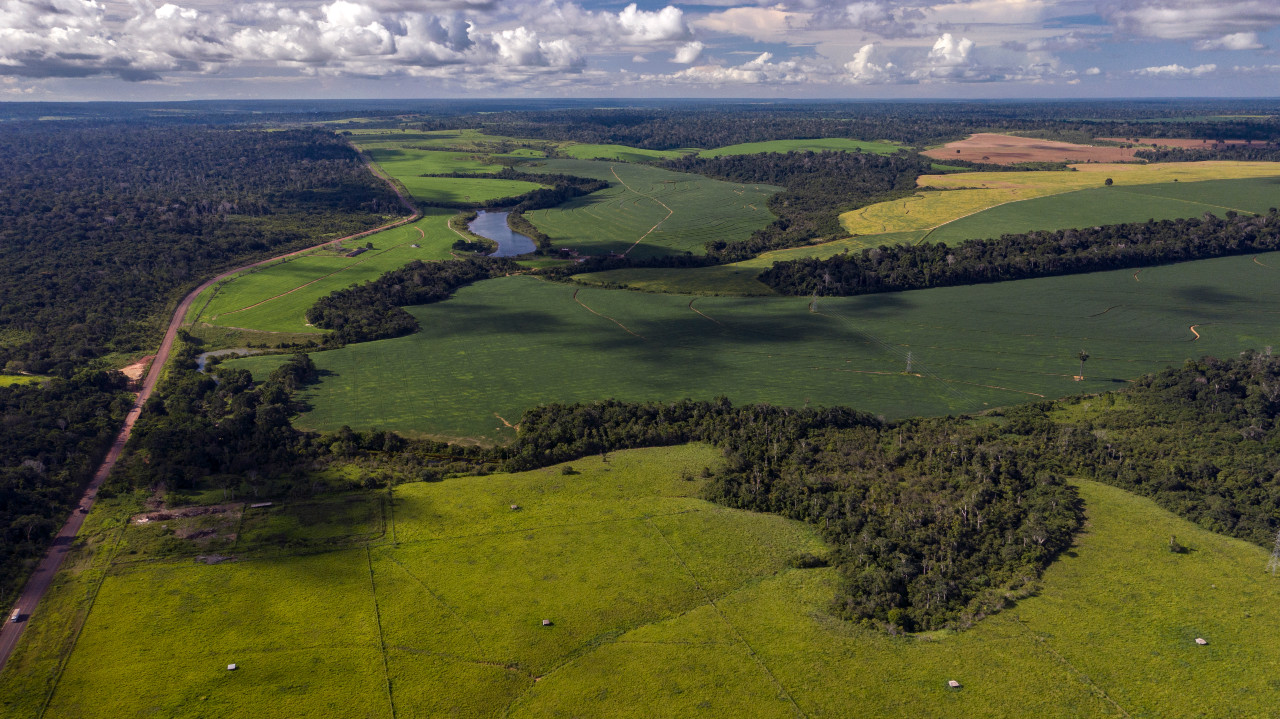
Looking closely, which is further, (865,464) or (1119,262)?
(1119,262)

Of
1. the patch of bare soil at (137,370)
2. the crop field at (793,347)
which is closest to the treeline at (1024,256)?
the crop field at (793,347)

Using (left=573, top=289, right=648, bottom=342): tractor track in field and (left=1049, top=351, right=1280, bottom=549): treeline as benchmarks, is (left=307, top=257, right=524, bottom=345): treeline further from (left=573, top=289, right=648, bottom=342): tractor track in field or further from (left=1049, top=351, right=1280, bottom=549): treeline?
(left=1049, top=351, right=1280, bottom=549): treeline

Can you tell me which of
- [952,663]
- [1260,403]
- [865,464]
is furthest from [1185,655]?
[1260,403]

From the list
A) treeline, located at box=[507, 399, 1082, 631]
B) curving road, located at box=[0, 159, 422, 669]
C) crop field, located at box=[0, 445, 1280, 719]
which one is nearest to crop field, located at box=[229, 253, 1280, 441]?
treeline, located at box=[507, 399, 1082, 631]

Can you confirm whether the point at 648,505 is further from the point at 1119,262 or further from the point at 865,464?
the point at 1119,262

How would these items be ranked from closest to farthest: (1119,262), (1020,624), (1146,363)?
(1020,624) → (1146,363) → (1119,262)

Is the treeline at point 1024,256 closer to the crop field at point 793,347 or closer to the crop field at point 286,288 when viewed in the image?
the crop field at point 793,347

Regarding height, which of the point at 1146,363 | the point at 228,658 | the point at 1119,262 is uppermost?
the point at 1119,262
